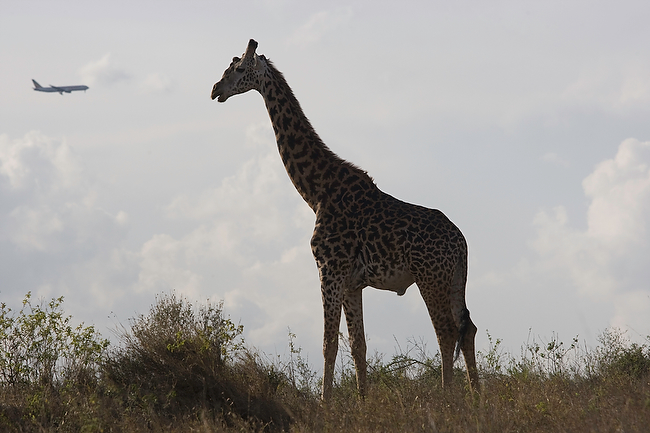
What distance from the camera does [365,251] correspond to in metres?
10.1

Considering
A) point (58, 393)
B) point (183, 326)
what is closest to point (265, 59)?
point (183, 326)

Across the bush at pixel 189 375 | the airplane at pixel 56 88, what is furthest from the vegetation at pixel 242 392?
the airplane at pixel 56 88

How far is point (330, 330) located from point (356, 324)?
23.0 inches

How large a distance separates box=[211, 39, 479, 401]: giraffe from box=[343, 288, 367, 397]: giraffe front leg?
0.01 metres

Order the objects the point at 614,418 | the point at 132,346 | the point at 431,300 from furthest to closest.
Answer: the point at 132,346 → the point at 431,300 → the point at 614,418

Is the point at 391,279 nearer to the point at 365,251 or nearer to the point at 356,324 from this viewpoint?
the point at 365,251

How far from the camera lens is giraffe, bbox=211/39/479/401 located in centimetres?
973

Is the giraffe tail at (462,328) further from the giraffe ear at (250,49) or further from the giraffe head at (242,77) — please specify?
the giraffe ear at (250,49)

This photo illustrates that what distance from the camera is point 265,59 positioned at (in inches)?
456

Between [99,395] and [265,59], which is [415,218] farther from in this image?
[99,395]

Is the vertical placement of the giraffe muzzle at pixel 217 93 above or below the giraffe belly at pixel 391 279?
above

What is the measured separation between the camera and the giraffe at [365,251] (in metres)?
9.73

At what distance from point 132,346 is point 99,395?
884 millimetres

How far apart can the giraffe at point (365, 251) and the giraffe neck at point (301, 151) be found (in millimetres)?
16
